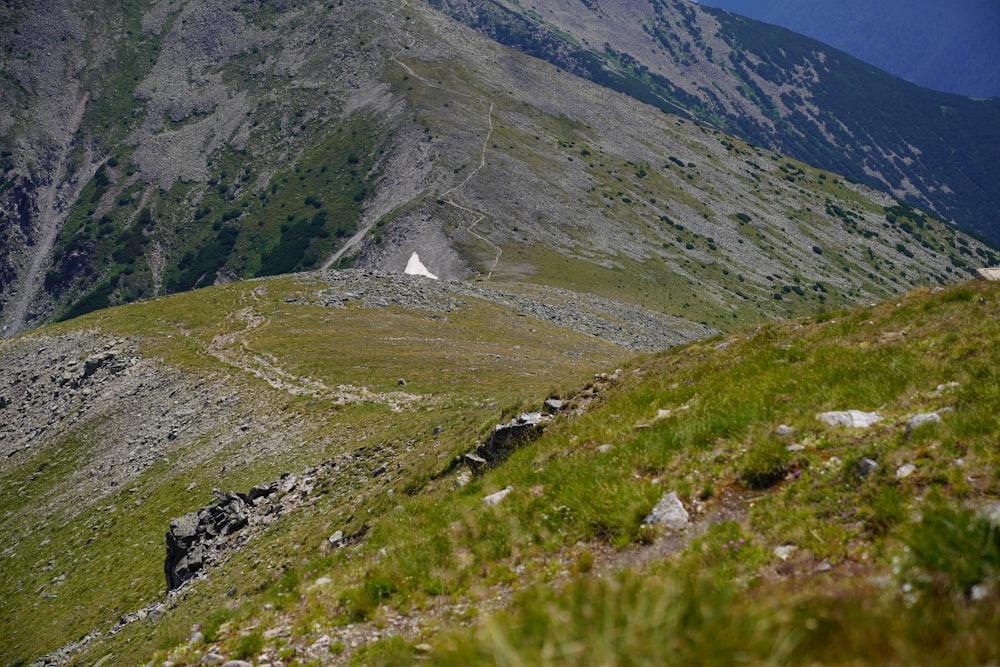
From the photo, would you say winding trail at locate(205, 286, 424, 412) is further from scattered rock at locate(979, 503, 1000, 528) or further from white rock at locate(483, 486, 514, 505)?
scattered rock at locate(979, 503, 1000, 528)

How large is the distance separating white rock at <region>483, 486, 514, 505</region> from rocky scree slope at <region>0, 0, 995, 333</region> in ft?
297

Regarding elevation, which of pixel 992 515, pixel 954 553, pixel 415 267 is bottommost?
pixel 415 267

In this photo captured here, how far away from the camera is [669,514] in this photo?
26.4 feet

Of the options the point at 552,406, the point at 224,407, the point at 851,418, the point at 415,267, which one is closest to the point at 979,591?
the point at 851,418

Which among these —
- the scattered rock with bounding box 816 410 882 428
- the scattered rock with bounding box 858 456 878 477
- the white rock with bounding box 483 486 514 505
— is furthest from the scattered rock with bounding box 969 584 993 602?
the white rock with bounding box 483 486 514 505

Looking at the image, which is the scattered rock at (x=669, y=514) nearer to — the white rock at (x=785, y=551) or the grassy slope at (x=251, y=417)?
the white rock at (x=785, y=551)

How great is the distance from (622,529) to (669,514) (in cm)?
73

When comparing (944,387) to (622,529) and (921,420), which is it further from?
(622,529)

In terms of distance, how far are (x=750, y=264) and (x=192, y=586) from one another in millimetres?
158999

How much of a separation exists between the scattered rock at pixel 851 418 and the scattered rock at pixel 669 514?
297cm

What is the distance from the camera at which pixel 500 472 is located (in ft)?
40.1

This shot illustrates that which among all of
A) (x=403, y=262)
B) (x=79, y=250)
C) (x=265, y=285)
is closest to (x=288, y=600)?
(x=265, y=285)

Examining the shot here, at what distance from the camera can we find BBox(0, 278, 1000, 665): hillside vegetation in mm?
2785

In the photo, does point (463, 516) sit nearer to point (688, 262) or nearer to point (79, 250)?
point (688, 262)
